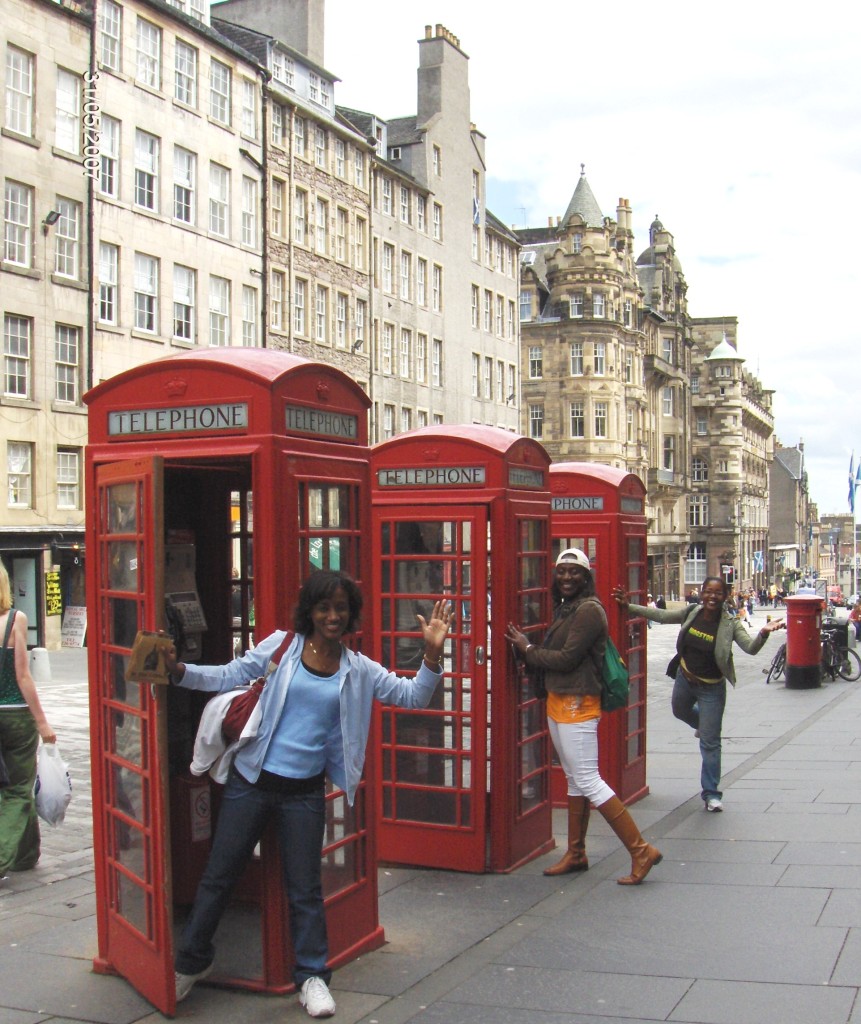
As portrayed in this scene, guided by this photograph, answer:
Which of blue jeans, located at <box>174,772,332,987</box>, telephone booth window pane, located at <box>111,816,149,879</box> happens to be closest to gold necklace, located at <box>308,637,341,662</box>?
blue jeans, located at <box>174,772,332,987</box>

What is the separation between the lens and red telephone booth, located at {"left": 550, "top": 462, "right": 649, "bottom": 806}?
10102mm

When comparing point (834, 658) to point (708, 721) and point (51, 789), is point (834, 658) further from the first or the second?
point (51, 789)

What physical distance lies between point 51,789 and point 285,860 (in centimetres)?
319

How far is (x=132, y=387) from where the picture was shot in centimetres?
609

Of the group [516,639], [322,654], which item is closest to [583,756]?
[516,639]

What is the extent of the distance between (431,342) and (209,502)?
47.6 m

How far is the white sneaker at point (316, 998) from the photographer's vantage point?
5.47 meters

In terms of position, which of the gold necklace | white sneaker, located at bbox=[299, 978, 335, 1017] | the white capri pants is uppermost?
the gold necklace

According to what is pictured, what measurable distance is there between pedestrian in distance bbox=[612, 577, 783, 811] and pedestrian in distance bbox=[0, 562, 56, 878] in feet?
13.7

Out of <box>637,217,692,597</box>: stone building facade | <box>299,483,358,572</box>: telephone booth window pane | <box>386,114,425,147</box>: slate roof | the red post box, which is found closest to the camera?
<box>299,483,358,572</box>: telephone booth window pane

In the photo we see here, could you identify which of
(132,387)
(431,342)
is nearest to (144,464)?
(132,387)

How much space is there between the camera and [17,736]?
823 cm

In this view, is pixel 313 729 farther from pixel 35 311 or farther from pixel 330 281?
pixel 330 281

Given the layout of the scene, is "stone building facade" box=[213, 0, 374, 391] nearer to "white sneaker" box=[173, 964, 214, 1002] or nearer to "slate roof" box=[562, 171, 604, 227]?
"slate roof" box=[562, 171, 604, 227]
